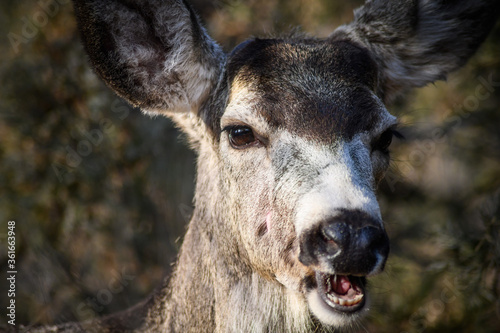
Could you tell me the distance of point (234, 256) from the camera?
12.4 ft

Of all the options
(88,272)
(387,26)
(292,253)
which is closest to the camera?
(292,253)

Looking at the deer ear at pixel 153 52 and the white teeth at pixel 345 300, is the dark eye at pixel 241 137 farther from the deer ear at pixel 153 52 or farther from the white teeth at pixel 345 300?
the white teeth at pixel 345 300

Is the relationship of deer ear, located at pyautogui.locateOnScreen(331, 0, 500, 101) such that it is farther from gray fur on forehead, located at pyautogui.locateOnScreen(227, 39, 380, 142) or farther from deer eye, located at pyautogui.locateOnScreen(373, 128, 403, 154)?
deer eye, located at pyautogui.locateOnScreen(373, 128, 403, 154)

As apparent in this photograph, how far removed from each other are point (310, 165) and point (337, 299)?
33.9 inches

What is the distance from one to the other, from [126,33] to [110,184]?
180 inches

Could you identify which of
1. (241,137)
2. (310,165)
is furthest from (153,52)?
(310,165)

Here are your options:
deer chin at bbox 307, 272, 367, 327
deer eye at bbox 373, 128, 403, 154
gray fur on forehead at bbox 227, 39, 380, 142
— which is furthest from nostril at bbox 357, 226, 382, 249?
deer eye at bbox 373, 128, 403, 154

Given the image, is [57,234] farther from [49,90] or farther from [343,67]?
[343,67]

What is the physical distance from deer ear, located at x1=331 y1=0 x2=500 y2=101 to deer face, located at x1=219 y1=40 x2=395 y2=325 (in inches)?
20.9

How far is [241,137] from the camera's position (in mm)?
3656

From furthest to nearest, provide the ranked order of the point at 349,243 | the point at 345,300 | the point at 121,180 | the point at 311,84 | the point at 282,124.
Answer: the point at 121,180 < the point at 311,84 < the point at 282,124 < the point at 345,300 < the point at 349,243

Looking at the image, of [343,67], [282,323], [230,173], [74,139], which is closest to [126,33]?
[230,173]

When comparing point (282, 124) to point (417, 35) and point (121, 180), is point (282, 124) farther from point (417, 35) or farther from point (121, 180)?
point (121, 180)

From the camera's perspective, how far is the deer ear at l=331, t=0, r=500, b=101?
443 centimetres
